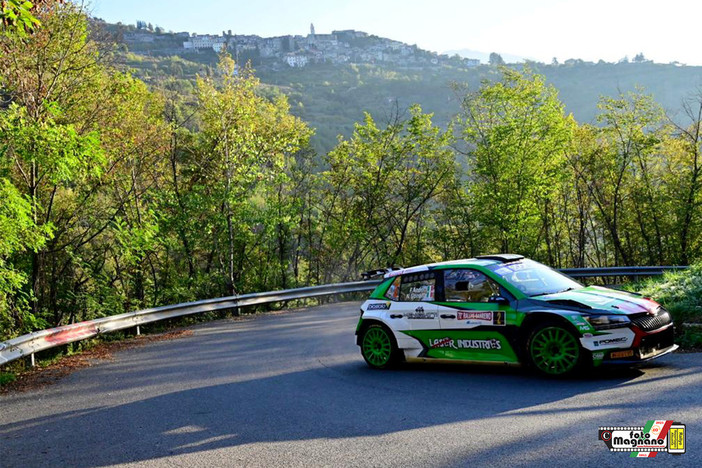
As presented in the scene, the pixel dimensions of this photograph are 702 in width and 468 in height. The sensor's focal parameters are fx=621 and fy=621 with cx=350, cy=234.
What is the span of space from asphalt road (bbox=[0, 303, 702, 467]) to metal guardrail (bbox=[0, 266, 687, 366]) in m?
1.15

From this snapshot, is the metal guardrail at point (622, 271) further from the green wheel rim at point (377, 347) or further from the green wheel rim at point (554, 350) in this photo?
the green wheel rim at point (554, 350)

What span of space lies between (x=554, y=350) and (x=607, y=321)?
79 cm

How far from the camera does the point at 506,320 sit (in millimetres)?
8477

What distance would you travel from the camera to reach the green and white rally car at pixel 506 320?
778 centimetres

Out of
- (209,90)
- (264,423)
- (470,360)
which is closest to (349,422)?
(264,423)

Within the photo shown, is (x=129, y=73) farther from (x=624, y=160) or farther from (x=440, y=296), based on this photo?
(x=624, y=160)

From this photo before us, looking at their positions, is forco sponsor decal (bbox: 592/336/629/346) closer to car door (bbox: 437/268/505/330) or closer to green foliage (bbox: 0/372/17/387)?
car door (bbox: 437/268/505/330)

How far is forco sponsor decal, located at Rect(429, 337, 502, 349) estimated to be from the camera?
28.4ft

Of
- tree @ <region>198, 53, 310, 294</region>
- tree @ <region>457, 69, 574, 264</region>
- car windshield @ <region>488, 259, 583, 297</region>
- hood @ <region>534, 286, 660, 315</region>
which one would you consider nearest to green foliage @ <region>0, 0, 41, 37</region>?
car windshield @ <region>488, 259, 583, 297</region>

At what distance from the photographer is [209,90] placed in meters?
24.6

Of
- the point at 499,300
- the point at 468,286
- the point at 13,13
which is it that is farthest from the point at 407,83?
the point at 13,13

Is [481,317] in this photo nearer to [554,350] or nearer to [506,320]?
[506,320]
